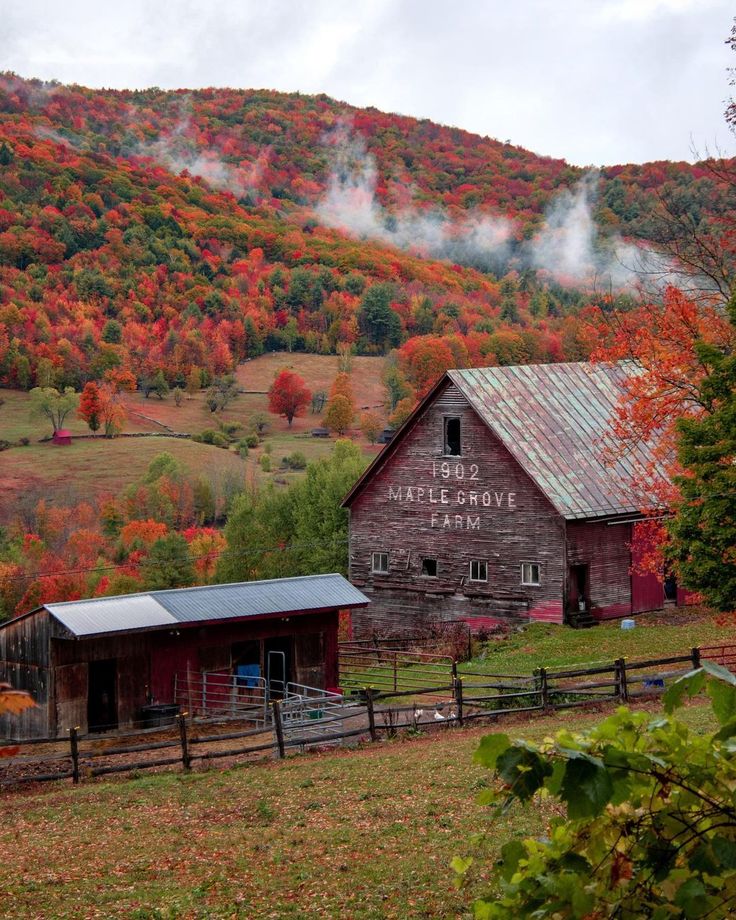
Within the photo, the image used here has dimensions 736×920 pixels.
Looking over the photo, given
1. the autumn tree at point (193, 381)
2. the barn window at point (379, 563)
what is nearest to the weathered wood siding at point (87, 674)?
the barn window at point (379, 563)

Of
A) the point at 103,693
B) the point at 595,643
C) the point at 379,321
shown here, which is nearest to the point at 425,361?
the point at 379,321

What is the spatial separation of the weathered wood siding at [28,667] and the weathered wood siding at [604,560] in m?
17.3

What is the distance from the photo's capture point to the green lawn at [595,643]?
114ft

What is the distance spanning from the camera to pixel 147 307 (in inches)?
7283

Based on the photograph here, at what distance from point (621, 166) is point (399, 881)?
18817 cm

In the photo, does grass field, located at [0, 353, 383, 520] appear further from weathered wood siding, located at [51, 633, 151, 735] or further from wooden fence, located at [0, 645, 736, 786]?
wooden fence, located at [0, 645, 736, 786]

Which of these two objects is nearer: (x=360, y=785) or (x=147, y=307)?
(x=360, y=785)

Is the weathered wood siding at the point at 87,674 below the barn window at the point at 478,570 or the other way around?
below

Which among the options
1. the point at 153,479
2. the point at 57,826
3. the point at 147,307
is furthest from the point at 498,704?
the point at 147,307

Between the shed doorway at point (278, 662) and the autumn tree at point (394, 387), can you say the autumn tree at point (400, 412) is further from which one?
the shed doorway at point (278, 662)

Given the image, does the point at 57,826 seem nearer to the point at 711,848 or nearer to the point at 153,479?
the point at 711,848

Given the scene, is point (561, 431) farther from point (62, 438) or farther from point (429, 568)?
point (62, 438)

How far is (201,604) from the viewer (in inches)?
1257

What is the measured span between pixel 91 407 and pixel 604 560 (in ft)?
388
